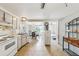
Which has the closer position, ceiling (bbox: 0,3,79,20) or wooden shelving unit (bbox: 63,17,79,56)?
ceiling (bbox: 0,3,79,20)

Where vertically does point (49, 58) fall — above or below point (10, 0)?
below

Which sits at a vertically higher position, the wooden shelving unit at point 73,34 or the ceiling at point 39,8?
the ceiling at point 39,8

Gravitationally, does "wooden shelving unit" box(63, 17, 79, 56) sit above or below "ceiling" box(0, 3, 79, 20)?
below

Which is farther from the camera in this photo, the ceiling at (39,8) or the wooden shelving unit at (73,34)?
the wooden shelving unit at (73,34)

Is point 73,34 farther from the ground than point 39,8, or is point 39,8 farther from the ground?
point 39,8

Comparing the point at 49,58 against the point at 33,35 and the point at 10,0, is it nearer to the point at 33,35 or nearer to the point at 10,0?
the point at 10,0

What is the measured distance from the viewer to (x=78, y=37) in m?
6.13

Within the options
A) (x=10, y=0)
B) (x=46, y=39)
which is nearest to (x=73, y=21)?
(x=46, y=39)

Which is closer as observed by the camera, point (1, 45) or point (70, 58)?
point (70, 58)

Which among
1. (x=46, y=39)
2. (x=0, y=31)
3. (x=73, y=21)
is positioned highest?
(x=73, y=21)

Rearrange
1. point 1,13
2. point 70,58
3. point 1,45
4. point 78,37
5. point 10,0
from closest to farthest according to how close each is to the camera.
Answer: point 70,58
point 10,0
point 1,45
point 1,13
point 78,37

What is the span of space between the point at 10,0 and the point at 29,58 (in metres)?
0.98

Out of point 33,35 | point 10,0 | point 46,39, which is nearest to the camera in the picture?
point 10,0

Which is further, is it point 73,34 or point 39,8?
point 73,34
